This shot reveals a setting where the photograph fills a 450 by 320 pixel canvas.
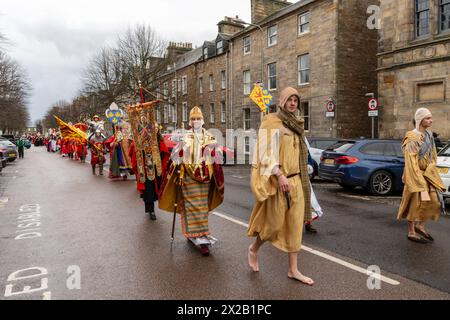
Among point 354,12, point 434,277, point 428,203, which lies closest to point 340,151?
point 428,203

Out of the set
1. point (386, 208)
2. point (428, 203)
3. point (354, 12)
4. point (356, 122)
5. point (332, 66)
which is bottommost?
point (386, 208)

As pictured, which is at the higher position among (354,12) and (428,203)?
(354,12)

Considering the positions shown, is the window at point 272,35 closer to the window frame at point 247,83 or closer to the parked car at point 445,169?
the window frame at point 247,83

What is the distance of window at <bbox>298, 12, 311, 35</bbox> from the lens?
2514 cm

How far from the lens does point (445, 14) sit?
17.7m

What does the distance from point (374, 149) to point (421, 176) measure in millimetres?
Answer: 5569

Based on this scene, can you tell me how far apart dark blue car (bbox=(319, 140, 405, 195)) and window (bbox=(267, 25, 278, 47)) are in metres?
18.9

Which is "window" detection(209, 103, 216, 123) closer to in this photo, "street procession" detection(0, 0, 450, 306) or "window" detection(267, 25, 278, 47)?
"window" detection(267, 25, 278, 47)

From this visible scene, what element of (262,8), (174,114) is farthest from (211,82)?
(174,114)

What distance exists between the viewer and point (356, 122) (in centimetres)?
2441

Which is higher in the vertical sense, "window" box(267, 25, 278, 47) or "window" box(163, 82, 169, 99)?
"window" box(267, 25, 278, 47)

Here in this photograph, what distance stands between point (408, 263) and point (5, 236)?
5928 millimetres

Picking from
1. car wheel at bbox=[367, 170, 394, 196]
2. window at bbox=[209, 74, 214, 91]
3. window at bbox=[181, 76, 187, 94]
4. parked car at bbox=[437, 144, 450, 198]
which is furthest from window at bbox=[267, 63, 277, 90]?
parked car at bbox=[437, 144, 450, 198]
